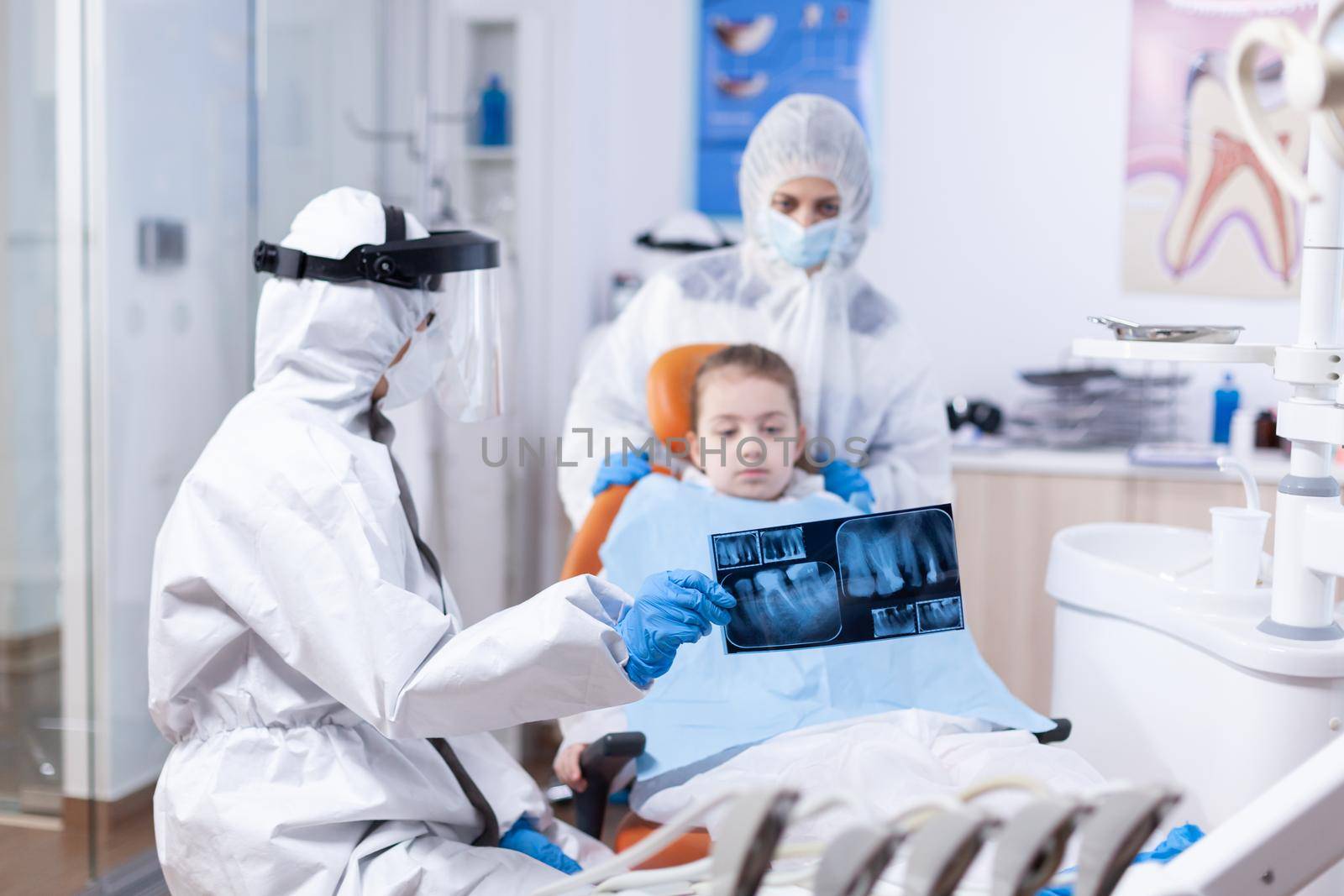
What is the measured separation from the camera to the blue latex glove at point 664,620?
135 centimetres

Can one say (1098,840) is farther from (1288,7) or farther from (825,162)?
(1288,7)

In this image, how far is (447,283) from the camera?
174 centimetres

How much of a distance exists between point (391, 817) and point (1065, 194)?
289 cm

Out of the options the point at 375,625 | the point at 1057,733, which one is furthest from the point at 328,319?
the point at 1057,733

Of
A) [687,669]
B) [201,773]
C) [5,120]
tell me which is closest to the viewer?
[201,773]

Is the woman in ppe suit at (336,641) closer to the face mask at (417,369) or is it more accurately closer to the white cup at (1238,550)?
the face mask at (417,369)

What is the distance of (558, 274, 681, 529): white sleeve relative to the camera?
2.43m

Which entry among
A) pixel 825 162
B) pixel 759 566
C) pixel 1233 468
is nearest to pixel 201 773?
pixel 759 566

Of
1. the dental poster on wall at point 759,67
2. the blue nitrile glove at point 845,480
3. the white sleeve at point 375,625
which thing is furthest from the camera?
the dental poster on wall at point 759,67

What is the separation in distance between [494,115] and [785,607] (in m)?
2.45

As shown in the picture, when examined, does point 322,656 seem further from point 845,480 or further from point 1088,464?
point 1088,464

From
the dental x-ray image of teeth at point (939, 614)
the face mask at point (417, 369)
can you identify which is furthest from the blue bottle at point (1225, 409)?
the face mask at point (417, 369)

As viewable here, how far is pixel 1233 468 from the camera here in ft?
5.45

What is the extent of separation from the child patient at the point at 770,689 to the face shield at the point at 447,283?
0.40m
